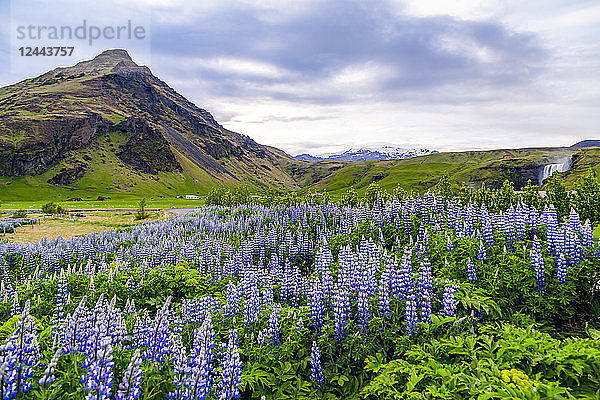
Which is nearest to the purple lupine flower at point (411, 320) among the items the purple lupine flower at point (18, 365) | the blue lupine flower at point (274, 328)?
the blue lupine flower at point (274, 328)

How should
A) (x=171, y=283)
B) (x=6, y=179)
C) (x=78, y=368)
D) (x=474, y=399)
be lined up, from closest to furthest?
(x=474, y=399), (x=78, y=368), (x=171, y=283), (x=6, y=179)

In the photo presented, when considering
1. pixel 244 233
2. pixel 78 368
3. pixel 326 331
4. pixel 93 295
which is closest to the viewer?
pixel 78 368

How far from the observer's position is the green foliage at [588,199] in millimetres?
14008

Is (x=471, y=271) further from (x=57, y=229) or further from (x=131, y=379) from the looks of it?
(x=57, y=229)

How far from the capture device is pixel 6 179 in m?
166

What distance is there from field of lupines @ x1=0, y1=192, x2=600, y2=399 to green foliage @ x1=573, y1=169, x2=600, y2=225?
16.5 ft

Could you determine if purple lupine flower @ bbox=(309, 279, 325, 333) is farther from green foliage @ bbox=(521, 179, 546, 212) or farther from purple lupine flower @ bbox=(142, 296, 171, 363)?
green foliage @ bbox=(521, 179, 546, 212)

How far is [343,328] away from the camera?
6215 millimetres

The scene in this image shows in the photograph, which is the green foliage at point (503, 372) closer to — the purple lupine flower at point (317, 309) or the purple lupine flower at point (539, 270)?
the purple lupine flower at point (317, 309)

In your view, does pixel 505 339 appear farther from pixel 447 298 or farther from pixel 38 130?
pixel 38 130

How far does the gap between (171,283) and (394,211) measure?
9.36 meters

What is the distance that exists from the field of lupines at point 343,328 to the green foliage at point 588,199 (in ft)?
16.5

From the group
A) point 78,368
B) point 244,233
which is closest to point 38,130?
point 244,233

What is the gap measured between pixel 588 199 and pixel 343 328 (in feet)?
46.7
